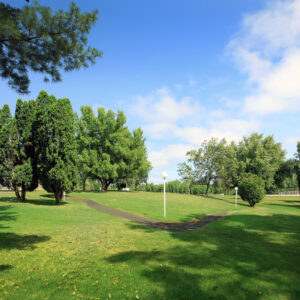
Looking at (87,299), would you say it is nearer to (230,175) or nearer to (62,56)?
(62,56)

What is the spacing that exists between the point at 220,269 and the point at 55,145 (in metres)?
20.1

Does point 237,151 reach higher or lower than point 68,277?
higher

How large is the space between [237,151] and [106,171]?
33.7 metres

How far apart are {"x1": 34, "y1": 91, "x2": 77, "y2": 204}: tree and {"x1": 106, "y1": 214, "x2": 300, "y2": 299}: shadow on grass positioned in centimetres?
1689

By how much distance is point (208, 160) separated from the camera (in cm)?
5262

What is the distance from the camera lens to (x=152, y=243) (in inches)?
302

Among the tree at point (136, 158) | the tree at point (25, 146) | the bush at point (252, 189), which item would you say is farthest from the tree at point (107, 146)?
the bush at point (252, 189)

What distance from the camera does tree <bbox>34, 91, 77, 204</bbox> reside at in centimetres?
2097

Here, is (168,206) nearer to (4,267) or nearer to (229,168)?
(4,267)

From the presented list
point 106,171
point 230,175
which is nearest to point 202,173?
point 230,175

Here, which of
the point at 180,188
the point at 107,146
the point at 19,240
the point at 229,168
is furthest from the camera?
the point at 180,188

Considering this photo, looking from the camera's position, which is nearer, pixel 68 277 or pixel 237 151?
pixel 68 277

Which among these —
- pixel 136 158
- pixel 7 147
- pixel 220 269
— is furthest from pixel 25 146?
pixel 136 158

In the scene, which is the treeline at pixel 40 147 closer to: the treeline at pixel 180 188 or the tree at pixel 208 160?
the tree at pixel 208 160
